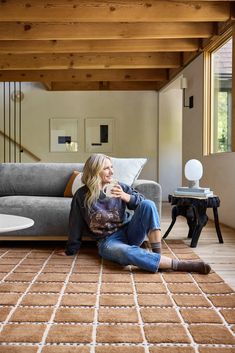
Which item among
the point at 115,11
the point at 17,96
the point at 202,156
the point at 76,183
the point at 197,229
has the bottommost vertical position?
the point at 197,229

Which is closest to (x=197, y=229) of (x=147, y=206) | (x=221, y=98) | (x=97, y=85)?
(x=147, y=206)

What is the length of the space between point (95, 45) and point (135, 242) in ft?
11.1

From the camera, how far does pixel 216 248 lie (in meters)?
3.19

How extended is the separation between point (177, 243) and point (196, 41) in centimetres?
292

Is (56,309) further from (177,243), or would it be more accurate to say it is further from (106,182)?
(177,243)

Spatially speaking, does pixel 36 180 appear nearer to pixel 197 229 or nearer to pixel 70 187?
pixel 70 187

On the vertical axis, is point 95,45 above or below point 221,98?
above

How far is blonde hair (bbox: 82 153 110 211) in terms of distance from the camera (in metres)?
2.57

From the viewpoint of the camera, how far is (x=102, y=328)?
1551 mm

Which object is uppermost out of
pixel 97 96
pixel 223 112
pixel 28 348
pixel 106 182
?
pixel 97 96

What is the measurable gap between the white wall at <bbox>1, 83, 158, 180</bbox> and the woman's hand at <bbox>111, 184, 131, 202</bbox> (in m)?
5.41

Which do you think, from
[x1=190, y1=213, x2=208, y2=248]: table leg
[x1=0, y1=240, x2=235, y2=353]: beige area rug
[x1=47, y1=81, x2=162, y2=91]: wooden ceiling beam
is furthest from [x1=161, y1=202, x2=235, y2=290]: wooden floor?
[x1=47, y1=81, x2=162, y2=91]: wooden ceiling beam

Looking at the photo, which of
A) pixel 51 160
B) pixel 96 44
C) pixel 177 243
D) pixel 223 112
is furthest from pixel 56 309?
pixel 51 160

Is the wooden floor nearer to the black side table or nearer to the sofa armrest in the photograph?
the black side table
